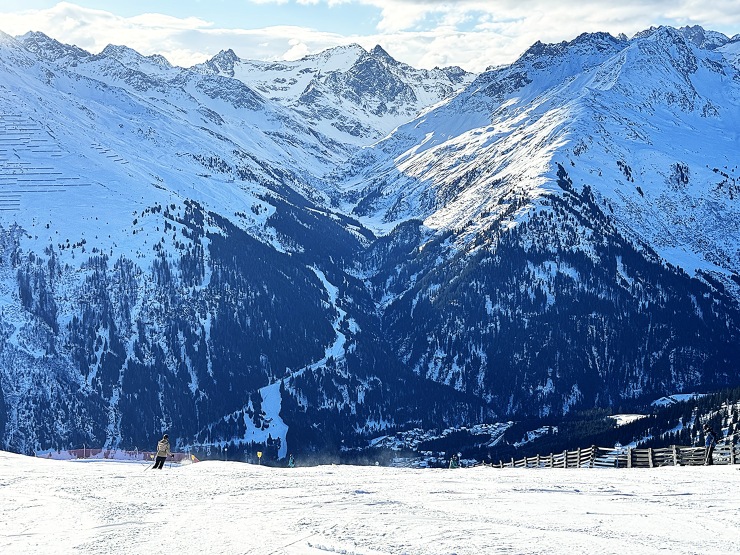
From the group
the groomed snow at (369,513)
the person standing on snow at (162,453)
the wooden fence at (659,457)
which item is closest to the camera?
the groomed snow at (369,513)

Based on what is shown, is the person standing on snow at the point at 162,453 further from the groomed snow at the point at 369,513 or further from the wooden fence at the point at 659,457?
the wooden fence at the point at 659,457

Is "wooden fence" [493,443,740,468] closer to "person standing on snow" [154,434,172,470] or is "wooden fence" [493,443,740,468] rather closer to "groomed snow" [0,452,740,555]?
"groomed snow" [0,452,740,555]

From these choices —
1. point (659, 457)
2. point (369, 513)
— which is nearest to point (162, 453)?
point (369, 513)

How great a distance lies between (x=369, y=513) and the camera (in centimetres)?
3703

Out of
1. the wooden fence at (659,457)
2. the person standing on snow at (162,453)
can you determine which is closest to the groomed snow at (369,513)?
the person standing on snow at (162,453)

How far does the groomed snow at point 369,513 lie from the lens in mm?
31344

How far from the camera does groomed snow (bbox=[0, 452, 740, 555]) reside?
31.3m

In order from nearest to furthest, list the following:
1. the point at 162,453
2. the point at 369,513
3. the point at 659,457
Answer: the point at 369,513 → the point at 162,453 → the point at 659,457

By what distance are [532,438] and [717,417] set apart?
177ft

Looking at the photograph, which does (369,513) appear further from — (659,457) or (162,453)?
(659,457)

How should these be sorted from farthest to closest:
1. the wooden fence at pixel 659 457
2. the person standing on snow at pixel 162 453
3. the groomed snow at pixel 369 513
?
the person standing on snow at pixel 162 453 < the wooden fence at pixel 659 457 < the groomed snow at pixel 369 513

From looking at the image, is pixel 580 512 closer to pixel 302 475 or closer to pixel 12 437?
pixel 302 475

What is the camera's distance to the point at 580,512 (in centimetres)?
3719

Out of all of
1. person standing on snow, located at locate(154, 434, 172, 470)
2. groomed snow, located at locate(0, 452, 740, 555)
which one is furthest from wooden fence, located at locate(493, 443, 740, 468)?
person standing on snow, located at locate(154, 434, 172, 470)
